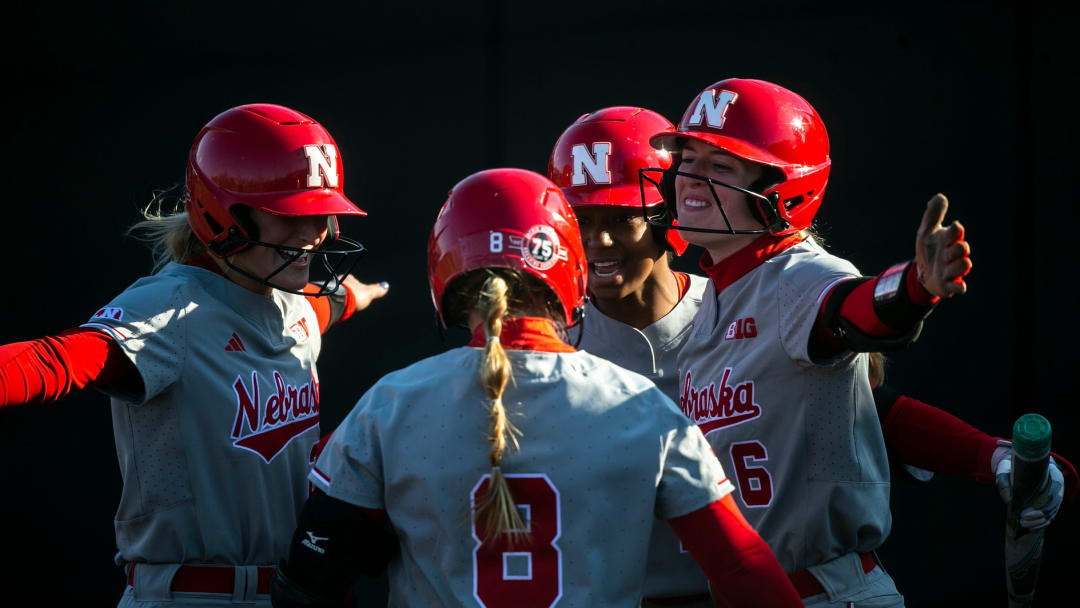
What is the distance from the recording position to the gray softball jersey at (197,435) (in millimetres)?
2344

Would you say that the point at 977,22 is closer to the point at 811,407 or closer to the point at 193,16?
the point at 811,407

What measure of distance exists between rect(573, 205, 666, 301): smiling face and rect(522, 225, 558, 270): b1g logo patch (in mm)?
1030

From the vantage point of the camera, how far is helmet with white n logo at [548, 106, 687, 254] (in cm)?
290

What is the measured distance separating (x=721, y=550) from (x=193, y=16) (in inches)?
128

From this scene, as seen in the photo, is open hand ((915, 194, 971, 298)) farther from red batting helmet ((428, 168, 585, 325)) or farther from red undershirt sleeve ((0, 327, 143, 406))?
red undershirt sleeve ((0, 327, 143, 406))

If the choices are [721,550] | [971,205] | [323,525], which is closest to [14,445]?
[323,525]

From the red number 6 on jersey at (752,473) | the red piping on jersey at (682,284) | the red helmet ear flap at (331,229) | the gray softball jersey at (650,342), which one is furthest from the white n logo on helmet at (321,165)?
the red number 6 on jersey at (752,473)

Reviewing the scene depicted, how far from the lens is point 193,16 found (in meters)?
4.07

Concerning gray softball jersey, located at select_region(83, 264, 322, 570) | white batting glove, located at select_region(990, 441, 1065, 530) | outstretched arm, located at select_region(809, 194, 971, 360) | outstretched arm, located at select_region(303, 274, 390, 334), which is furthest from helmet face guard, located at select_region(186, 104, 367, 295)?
white batting glove, located at select_region(990, 441, 1065, 530)

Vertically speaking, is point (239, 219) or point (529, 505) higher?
point (239, 219)

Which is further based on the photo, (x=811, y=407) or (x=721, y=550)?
(x=811, y=407)

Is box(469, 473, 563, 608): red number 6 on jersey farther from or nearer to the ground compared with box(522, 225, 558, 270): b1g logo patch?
nearer to the ground

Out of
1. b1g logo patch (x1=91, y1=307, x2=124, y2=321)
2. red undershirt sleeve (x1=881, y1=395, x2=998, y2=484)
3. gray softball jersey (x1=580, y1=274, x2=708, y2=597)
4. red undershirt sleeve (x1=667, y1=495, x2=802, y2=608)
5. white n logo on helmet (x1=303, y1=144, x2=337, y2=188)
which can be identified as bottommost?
red undershirt sleeve (x1=881, y1=395, x2=998, y2=484)

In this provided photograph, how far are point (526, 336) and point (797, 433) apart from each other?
31.5 inches
